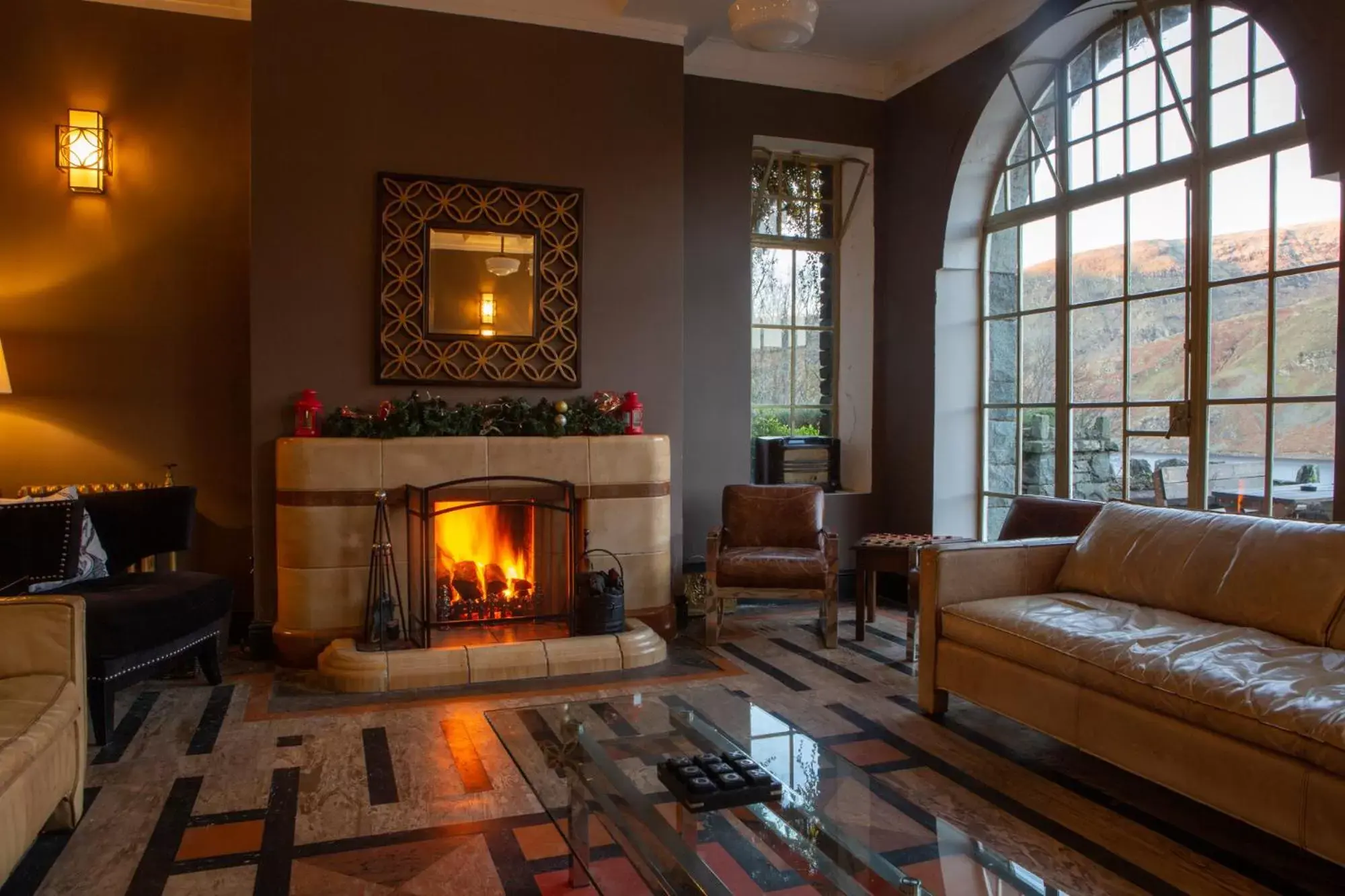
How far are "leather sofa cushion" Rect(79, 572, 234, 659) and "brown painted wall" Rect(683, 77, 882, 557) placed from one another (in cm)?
260

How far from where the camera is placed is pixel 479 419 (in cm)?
467

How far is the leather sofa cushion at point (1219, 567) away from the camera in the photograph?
2887 millimetres

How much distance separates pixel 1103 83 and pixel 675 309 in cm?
241

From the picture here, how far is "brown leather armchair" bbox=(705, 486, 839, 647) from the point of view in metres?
4.67

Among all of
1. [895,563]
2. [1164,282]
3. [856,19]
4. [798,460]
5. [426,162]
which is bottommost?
[895,563]

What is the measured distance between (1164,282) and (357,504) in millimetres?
3867

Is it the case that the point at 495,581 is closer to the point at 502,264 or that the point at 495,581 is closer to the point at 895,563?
the point at 502,264

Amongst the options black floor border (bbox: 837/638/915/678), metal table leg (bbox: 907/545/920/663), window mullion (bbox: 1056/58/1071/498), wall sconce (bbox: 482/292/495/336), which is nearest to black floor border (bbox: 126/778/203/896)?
wall sconce (bbox: 482/292/495/336)

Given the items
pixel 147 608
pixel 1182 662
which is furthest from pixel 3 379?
pixel 1182 662

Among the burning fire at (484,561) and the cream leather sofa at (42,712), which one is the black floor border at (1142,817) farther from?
the cream leather sofa at (42,712)

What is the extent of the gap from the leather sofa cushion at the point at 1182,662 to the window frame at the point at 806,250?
2.66 meters

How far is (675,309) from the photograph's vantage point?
512 cm

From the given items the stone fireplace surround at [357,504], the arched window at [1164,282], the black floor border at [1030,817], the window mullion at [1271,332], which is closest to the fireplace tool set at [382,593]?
the stone fireplace surround at [357,504]

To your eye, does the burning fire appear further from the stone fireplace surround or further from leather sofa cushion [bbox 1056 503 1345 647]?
leather sofa cushion [bbox 1056 503 1345 647]
